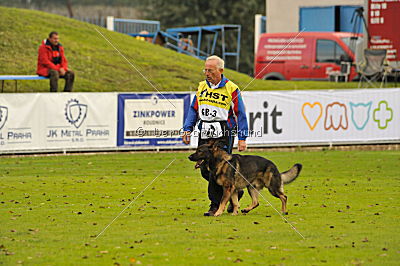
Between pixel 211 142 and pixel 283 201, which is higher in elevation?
pixel 211 142

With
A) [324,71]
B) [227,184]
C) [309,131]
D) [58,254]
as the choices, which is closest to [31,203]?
[227,184]

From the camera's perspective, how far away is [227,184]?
1055 cm

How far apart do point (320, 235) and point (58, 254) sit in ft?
9.35

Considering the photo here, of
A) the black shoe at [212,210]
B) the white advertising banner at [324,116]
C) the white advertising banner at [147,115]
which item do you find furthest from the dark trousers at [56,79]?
the black shoe at [212,210]

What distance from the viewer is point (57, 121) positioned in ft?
64.5

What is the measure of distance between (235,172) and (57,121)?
32.3ft

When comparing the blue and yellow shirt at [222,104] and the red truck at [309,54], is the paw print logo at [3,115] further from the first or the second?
the red truck at [309,54]

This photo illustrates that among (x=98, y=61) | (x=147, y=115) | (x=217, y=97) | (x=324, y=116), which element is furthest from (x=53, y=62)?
(x=217, y=97)

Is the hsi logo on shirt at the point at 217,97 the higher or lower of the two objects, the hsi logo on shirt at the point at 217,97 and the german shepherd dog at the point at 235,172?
the higher

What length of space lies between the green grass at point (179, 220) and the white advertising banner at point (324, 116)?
11.8 feet

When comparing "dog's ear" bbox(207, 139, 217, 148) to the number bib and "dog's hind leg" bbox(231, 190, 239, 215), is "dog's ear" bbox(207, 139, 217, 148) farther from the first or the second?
"dog's hind leg" bbox(231, 190, 239, 215)

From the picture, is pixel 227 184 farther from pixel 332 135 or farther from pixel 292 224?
pixel 332 135

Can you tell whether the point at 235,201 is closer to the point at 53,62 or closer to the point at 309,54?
the point at 53,62

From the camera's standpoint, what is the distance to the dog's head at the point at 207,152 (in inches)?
410
